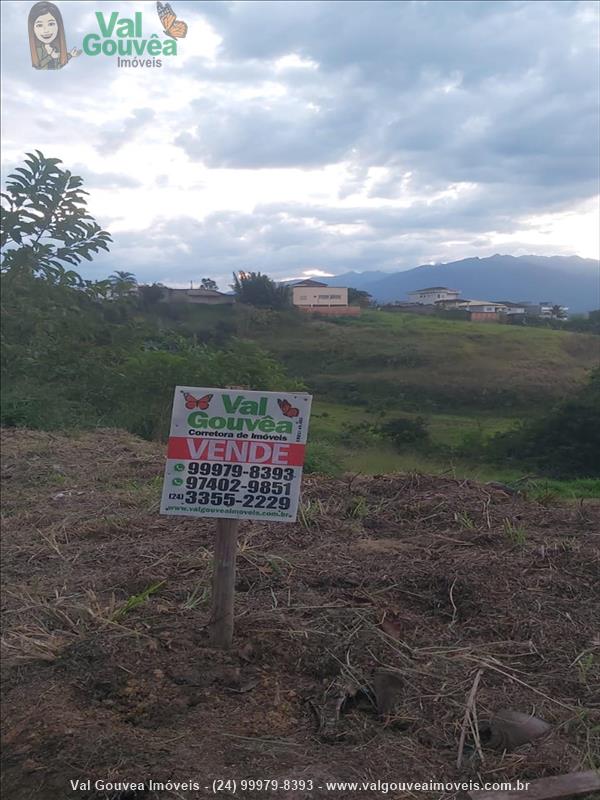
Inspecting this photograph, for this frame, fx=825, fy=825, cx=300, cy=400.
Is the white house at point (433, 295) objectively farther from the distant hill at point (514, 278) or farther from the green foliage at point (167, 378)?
the green foliage at point (167, 378)

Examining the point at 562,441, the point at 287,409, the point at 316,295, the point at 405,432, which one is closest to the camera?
the point at 287,409

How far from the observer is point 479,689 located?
10.6 feet

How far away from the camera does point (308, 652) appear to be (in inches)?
137

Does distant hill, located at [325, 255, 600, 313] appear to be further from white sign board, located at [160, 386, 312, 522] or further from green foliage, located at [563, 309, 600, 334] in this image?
white sign board, located at [160, 386, 312, 522]

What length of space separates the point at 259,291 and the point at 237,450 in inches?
538

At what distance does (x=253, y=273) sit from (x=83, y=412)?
6326 millimetres

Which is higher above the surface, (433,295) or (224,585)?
(433,295)

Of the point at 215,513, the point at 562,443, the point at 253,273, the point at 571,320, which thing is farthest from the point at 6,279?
the point at 571,320

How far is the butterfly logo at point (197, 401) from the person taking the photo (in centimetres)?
348

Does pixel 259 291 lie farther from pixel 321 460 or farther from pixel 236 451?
pixel 236 451

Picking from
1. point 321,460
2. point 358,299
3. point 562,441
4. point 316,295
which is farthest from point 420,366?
point 321,460

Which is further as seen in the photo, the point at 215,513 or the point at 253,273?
the point at 253,273

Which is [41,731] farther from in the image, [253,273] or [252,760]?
[253,273]

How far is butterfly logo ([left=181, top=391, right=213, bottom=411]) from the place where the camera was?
3484 millimetres
